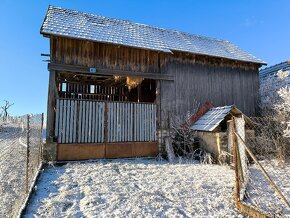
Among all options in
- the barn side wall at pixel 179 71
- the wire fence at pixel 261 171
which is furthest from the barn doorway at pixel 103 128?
the wire fence at pixel 261 171

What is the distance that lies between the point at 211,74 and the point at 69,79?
7.50 m

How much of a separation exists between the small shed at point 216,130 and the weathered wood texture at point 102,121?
6.84 feet

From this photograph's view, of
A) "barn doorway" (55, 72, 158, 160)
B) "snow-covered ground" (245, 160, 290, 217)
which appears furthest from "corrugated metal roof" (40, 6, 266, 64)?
"snow-covered ground" (245, 160, 290, 217)

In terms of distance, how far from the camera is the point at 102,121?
9.47 metres

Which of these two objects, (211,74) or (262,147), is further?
(211,74)

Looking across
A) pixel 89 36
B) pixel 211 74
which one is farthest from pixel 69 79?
pixel 211 74

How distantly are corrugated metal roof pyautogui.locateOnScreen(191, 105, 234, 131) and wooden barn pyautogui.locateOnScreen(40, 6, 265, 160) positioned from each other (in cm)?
91

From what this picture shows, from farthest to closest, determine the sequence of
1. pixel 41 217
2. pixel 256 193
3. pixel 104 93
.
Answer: pixel 104 93
pixel 256 193
pixel 41 217

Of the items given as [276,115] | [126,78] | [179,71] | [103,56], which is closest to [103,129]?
[126,78]

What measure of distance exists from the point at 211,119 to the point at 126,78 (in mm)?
4279

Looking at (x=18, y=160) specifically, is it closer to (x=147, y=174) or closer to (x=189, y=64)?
(x=147, y=174)

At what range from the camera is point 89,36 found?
370 inches

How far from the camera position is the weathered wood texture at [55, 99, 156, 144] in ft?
29.2

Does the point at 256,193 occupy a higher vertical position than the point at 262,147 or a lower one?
lower
